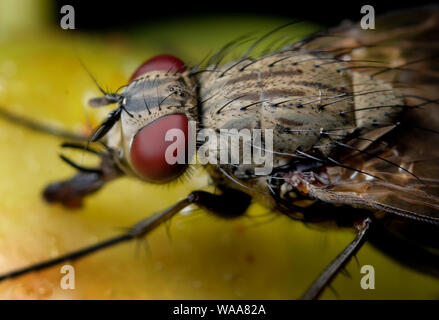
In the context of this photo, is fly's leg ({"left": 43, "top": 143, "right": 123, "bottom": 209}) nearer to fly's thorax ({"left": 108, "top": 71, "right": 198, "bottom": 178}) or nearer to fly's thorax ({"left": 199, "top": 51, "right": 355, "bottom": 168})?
fly's thorax ({"left": 108, "top": 71, "right": 198, "bottom": 178})

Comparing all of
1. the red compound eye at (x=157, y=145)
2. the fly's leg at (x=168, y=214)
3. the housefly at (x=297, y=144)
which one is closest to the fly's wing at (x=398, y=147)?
the housefly at (x=297, y=144)

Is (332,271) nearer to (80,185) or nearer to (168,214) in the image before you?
(168,214)

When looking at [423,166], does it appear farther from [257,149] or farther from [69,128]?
[69,128]

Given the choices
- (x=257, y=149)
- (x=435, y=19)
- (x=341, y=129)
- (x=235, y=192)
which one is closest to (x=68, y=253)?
(x=235, y=192)

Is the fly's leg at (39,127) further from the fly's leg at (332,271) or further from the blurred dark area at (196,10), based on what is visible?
the fly's leg at (332,271)

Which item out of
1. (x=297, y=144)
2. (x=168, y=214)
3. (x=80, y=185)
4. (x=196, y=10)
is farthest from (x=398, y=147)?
(x=196, y=10)
